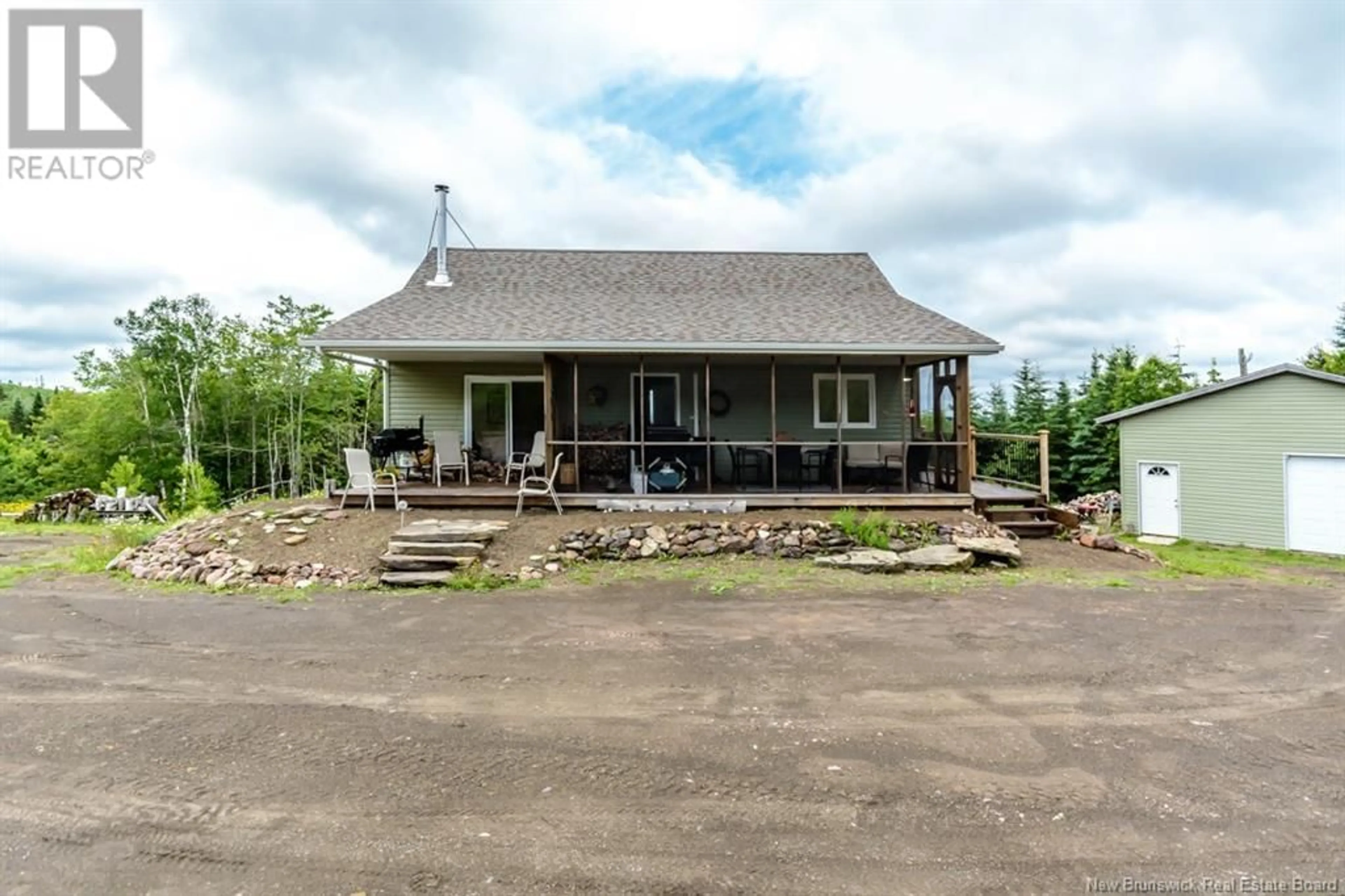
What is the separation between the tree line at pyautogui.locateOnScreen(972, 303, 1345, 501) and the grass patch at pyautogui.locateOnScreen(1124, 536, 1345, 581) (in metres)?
5.26

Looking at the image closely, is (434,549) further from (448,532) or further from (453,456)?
(453,456)

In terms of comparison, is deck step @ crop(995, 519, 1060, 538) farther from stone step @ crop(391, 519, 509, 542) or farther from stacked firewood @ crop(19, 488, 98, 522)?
stacked firewood @ crop(19, 488, 98, 522)

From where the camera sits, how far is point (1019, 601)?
686 centimetres

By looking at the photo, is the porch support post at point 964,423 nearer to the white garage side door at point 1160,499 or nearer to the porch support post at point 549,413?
the porch support post at point 549,413

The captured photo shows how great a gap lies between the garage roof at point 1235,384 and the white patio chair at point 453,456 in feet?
51.1

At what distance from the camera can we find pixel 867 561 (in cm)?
844

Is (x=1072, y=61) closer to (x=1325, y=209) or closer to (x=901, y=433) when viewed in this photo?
(x=901, y=433)

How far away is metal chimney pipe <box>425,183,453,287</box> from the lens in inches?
517

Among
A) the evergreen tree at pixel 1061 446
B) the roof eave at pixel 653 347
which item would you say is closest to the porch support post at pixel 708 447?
the roof eave at pixel 653 347

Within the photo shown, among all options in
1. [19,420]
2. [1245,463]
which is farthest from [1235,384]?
[19,420]

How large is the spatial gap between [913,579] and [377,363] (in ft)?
33.3

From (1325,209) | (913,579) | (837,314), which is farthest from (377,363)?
(1325,209)

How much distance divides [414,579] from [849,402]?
9.08 metres

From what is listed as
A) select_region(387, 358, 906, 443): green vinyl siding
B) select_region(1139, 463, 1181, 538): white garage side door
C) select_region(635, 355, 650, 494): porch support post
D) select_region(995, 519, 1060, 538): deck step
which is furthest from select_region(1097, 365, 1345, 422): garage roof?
select_region(635, 355, 650, 494): porch support post
